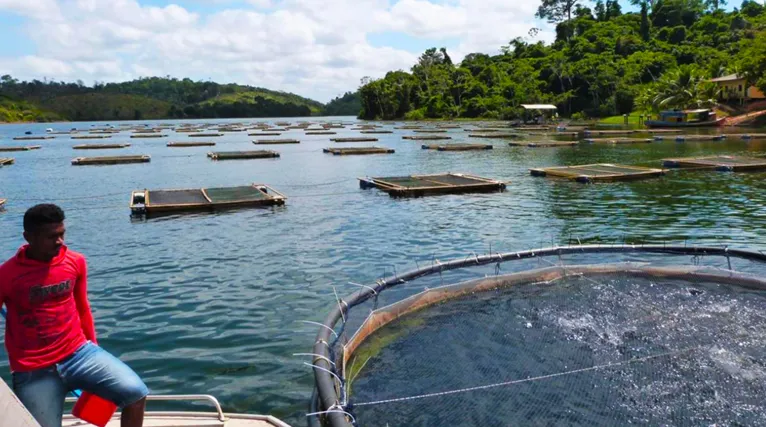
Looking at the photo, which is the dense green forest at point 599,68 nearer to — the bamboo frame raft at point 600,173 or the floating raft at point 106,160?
the bamboo frame raft at point 600,173

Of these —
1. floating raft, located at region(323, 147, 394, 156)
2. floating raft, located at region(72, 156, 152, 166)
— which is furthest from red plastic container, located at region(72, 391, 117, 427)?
floating raft, located at region(323, 147, 394, 156)

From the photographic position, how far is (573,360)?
7.71m

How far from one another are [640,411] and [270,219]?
14877mm

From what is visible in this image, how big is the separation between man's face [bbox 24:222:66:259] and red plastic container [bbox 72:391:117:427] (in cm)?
108

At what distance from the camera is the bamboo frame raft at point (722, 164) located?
97.1 ft

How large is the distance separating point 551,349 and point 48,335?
19.8 feet

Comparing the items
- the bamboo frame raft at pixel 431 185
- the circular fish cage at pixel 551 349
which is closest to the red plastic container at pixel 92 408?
the circular fish cage at pixel 551 349

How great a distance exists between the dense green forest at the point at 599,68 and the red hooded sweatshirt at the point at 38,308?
2894 inches

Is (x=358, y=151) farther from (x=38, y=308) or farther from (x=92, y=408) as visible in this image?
(x=38, y=308)

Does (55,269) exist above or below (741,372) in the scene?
above

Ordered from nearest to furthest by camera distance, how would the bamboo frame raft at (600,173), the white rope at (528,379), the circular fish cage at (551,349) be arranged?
the circular fish cage at (551,349) < the white rope at (528,379) < the bamboo frame raft at (600,173)

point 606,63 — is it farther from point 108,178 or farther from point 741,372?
point 741,372

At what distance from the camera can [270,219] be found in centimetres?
1975

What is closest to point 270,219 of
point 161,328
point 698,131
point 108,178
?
point 161,328
